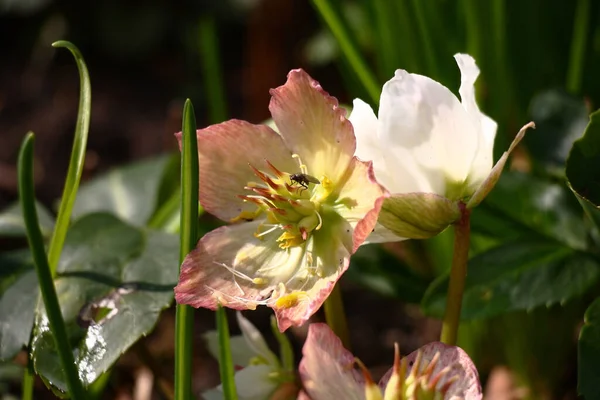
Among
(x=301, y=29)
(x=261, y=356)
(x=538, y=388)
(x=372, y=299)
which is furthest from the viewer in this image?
(x=301, y=29)

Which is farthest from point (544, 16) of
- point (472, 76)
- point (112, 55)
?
point (112, 55)

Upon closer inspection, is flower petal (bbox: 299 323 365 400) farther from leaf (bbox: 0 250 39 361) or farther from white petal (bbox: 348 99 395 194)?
leaf (bbox: 0 250 39 361)

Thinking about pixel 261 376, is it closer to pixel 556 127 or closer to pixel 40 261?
pixel 40 261

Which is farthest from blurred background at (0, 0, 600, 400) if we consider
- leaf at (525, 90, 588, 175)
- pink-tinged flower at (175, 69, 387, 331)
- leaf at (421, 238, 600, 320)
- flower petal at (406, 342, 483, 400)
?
flower petal at (406, 342, 483, 400)

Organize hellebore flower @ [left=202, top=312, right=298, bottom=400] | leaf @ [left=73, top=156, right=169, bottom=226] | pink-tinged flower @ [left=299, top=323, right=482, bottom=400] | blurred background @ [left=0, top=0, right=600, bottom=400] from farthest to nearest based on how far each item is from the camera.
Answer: leaf @ [left=73, top=156, right=169, bottom=226], blurred background @ [left=0, top=0, right=600, bottom=400], hellebore flower @ [left=202, top=312, right=298, bottom=400], pink-tinged flower @ [left=299, top=323, right=482, bottom=400]

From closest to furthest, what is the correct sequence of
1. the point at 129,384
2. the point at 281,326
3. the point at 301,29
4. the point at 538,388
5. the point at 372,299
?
the point at 281,326 → the point at 538,388 → the point at 129,384 → the point at 372,299 → the point at 301,29

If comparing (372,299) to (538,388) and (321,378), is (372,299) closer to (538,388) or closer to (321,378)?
(538,388)

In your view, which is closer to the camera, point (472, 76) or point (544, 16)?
point (472, 76)
